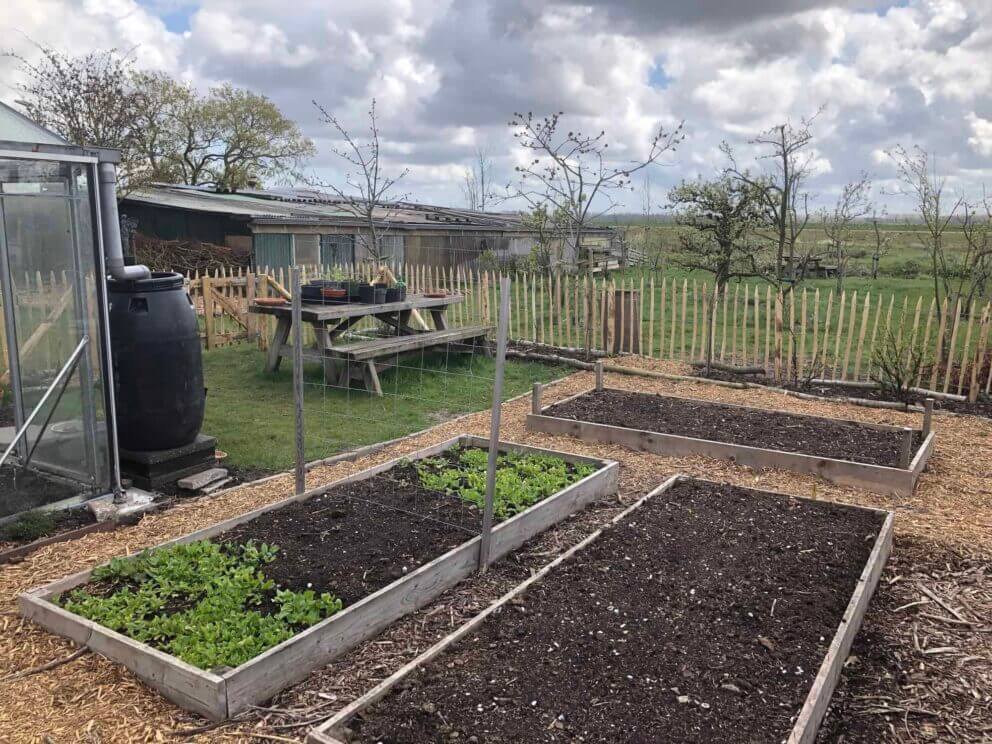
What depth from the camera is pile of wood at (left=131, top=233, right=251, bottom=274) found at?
18094mm

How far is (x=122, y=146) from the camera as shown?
17.2 m

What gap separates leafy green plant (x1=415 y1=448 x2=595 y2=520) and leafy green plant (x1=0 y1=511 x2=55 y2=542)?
8.13ft

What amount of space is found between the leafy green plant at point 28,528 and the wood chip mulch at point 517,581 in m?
0.25

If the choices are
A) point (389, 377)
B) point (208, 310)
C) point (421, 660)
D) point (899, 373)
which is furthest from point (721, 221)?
point (421, 660)

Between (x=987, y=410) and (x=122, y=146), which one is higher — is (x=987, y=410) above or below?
below

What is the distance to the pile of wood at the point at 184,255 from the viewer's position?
18094mm

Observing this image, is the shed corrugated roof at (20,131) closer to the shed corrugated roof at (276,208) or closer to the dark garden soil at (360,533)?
the dark garden soil at (360,533)

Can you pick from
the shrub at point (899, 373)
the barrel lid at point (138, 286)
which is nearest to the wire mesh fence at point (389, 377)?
the barrel lid at point (138, 286)

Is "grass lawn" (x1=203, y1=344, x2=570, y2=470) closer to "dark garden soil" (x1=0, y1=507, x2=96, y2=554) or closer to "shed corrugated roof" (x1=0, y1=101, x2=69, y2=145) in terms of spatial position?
"dark garden soil" (x1=0, y1=507, x2=96, y2=554)

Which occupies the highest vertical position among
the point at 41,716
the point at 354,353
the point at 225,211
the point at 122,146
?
the point at 122,146

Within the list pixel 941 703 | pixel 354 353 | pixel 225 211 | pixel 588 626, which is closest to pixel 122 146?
pixel 225 211

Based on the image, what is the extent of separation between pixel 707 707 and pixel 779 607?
1.02 m

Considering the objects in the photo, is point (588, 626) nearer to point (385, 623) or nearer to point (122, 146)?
point (385, 623)

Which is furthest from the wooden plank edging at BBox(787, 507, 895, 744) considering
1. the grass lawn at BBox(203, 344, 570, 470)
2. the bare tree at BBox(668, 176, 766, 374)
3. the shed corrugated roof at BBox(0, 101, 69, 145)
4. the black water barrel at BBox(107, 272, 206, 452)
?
the bare tree at BBox(668, 176, 766, 374)
